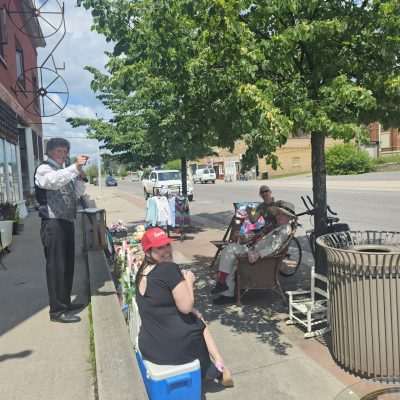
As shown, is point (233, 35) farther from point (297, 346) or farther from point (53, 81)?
point (53, 81)

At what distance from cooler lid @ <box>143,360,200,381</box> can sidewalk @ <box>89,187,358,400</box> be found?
0.50 metres

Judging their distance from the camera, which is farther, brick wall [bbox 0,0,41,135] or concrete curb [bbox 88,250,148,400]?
brick wall [bbox 0,0,41,135]

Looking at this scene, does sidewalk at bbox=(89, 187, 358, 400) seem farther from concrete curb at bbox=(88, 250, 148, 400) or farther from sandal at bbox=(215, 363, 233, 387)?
concrete curb at bbox=(88, 250, 148, 400)

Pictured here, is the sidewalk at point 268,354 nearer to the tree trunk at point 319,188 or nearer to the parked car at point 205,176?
the tree trunk at point 319,188

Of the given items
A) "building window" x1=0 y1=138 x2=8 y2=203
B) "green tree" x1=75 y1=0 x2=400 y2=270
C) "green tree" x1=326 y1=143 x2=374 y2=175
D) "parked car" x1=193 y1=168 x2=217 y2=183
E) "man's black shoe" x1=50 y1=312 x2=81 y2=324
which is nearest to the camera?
"green tree" x1=75 y1=0 x2=400 y2=270

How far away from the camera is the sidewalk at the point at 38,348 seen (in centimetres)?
327

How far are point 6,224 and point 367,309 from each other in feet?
22.6

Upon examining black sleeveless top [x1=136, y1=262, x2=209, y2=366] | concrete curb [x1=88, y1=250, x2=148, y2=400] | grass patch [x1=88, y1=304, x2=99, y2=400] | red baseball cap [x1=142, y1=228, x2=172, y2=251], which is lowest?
grass patch [x1=88, y1=304, x2=99, y2=400]

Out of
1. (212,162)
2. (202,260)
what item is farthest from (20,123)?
(212,162)

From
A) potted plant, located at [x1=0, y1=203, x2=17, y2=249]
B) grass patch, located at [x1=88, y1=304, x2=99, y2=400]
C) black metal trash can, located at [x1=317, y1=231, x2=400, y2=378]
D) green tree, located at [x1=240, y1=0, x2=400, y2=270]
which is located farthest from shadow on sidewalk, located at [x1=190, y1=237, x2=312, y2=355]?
potted plant, located at [x1=0, y1=203, x2=17, y2=249]

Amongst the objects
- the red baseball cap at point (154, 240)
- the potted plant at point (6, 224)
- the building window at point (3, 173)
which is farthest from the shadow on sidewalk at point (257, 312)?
the building window at point (3, 173)

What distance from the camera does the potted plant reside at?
7.67 m

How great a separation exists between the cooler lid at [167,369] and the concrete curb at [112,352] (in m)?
0.13

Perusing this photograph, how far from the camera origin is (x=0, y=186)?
37.4ft
